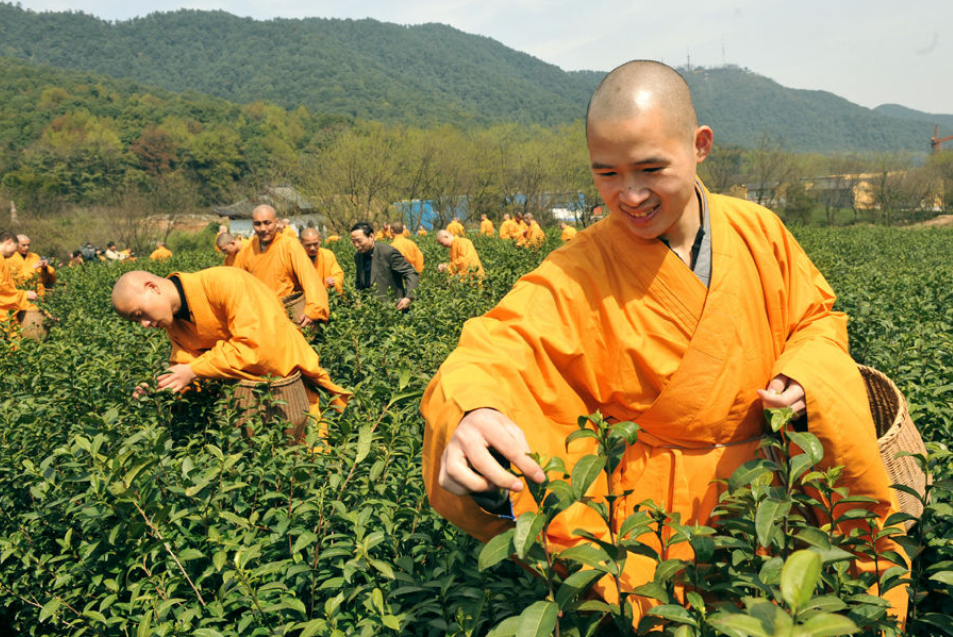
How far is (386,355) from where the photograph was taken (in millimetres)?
4426

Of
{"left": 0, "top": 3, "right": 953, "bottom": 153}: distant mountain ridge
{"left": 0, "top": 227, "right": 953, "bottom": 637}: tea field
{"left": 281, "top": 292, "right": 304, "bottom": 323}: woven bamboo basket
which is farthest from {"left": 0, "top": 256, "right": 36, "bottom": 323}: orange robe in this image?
{"left": 0, "top": 3, "right": 953, "bottom": 153}: distant mountain ridge

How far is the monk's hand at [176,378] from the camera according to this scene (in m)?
3.68

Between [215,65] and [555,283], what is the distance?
194m

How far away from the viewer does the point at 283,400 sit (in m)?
3.90

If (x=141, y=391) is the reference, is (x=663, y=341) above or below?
above

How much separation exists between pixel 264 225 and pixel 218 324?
3.10 m

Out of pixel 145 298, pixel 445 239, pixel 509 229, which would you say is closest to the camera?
pixel 145 298

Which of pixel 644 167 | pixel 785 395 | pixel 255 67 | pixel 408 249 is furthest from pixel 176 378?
pixel 255 67

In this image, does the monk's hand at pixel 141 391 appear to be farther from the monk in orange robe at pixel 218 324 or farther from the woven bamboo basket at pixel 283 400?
the woven bamboo basket at pixel 283 400

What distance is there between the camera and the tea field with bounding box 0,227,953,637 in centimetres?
174

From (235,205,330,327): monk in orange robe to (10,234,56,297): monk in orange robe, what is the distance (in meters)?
5.51

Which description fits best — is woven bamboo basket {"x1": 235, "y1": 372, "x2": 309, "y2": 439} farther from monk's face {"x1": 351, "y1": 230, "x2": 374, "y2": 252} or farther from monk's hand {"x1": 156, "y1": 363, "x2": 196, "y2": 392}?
monk's face {"x1": 351, "y1": 230, "x2": 374, "y2": 252}

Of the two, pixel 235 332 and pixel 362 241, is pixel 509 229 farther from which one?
pixel 235 332

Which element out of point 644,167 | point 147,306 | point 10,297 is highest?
point 644,167
